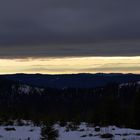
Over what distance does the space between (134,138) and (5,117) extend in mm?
11093

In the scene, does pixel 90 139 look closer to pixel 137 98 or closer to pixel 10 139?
pixel 10 139

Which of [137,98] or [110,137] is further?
[137,98]

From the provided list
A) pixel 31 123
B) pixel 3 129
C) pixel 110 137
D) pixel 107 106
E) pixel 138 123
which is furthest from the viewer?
pixel 107 106

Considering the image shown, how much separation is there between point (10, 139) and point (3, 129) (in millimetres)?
4635

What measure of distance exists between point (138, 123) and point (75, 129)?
27843 millimetres

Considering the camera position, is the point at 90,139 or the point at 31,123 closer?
the point at 90,139

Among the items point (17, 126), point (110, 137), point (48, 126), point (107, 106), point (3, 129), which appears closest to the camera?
point (48, 126)

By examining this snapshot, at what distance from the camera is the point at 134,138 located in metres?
21.2

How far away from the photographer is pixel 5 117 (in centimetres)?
3014

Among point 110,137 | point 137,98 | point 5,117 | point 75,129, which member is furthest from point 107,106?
point 110,137

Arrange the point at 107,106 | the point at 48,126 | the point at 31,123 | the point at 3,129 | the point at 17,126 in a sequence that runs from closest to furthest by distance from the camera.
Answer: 1. the point at 48,126
2. the point at 3,129
3. the point at 17,126
4. the point at 31,123
5. the point at 107,106

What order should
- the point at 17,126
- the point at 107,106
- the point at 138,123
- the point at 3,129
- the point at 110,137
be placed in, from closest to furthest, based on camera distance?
the point at 110,137 → the point at 3,129 → the point at 17,126 → the point at 138,123 → the point at 107,106

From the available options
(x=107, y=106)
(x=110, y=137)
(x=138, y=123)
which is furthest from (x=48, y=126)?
(x=107, y=106)

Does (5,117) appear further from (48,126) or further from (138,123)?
(138,123)
